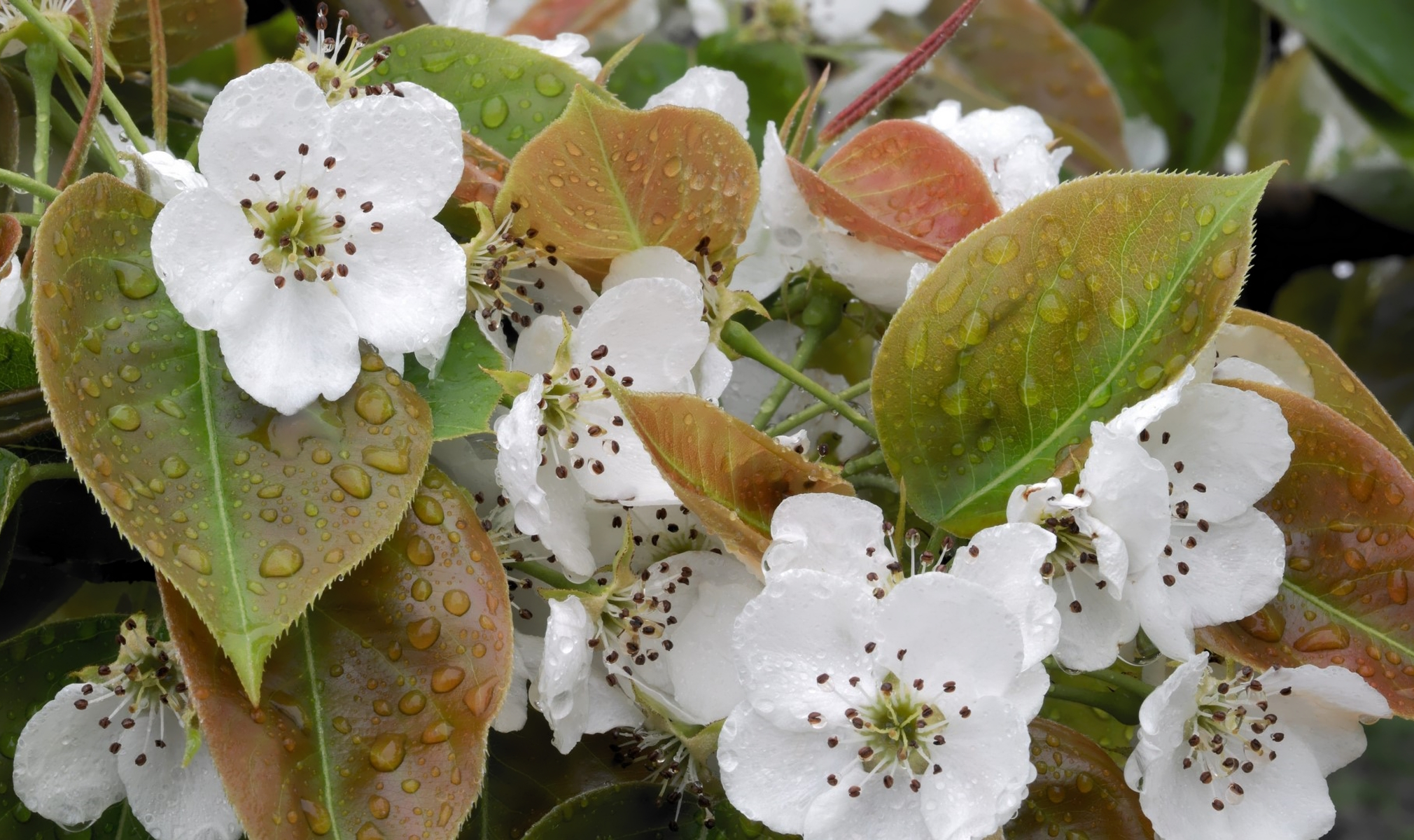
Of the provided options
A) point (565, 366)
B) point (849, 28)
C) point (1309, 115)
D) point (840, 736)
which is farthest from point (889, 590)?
point (1309, 115)

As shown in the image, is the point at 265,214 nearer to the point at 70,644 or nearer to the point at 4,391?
the point at 4,391

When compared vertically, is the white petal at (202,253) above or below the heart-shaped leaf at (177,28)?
above

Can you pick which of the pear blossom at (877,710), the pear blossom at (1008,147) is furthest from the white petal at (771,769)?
the pear blossom at (1008,147)

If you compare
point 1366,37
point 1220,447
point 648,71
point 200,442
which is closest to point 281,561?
point 200,442

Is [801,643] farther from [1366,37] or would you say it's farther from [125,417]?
[1366,37]

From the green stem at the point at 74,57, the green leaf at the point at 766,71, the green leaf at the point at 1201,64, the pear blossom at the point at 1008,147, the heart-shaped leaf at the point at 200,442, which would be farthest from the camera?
the green leaf at the point at 1201,64

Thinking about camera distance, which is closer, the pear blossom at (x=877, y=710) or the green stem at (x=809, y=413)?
the pear blossom at (x=877, y=710)

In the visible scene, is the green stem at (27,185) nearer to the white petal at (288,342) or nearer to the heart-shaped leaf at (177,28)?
the white petal at (288,342)
